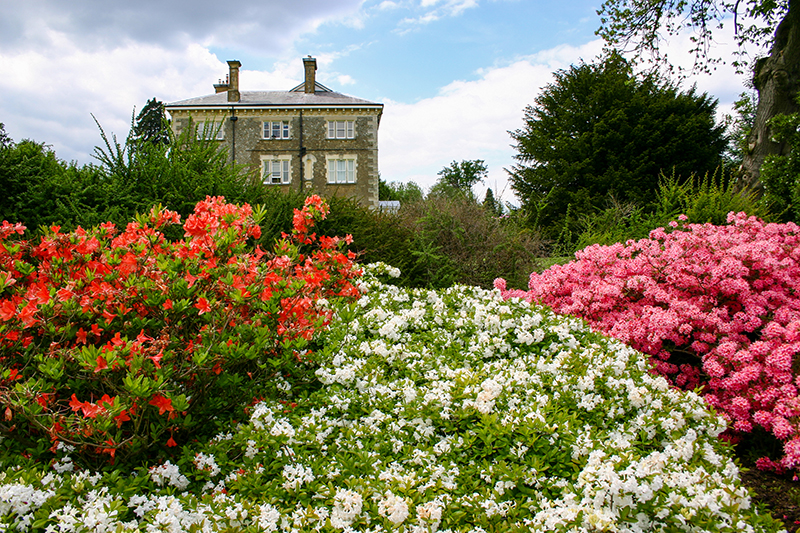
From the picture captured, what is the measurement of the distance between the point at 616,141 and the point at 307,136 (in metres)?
19.7

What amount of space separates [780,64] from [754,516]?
1282 cm

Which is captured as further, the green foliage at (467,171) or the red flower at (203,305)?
the green foliage at (467,171)

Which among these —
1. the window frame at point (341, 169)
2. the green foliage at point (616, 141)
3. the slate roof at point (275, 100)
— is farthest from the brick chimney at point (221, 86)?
the green foliage at point (616, 141)

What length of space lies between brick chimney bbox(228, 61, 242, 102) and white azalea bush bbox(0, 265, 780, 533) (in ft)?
109

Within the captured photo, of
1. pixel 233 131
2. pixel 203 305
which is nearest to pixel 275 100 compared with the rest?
pixel 233 131

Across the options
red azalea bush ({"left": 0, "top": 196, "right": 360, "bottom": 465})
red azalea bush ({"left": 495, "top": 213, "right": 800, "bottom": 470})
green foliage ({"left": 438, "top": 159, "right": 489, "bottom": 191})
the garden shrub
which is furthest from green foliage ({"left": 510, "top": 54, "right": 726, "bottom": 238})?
green foliage ({"left": 438, "top": 159, "right": 489, "bottom": 191})

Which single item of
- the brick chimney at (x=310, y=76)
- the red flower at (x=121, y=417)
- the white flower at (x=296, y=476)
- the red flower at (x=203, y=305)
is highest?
the brick chimney at (x=310, y=76)

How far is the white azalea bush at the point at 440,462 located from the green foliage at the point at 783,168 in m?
9.78

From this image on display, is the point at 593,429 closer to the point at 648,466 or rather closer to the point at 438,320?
the point at 648,466

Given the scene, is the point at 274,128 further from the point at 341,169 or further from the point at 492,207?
the point at 492,207

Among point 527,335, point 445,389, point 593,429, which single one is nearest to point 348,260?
point 527,335

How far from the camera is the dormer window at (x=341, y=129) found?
1292 inches

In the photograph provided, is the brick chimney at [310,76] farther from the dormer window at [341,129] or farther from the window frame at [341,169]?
the window frame at [341,169]

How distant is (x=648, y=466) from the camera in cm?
183
